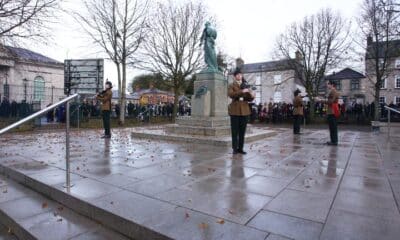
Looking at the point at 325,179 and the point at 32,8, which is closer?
the point at 325,179

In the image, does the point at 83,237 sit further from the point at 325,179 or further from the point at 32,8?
the point at 32,8

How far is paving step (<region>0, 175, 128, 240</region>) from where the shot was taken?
3020 millimetres

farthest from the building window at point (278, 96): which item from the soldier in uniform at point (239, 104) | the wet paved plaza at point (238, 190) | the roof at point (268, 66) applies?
the soldier in uniform at point (239, 104)

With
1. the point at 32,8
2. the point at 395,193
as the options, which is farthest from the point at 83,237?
the point at 32,8

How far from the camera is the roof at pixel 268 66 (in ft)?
94.4

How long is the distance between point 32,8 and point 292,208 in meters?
14.8

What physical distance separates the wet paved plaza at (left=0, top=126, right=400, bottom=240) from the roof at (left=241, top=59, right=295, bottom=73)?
911 inches

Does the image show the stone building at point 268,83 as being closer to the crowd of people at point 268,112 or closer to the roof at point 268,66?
the roof at point 268,66

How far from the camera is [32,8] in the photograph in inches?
523

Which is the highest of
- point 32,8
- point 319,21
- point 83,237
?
point 319,21

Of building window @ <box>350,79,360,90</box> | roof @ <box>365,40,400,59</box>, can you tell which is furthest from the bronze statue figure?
building window @ <box>350,79,360,90</box>

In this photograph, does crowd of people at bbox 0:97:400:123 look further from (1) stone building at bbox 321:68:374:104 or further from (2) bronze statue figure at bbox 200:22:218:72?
(1) stone building at bbox 321:68:374:104

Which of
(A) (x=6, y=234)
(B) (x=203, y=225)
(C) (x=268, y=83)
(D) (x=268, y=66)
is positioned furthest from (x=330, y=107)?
(C) (x=268, y=83)

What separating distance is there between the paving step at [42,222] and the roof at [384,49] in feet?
87.1
